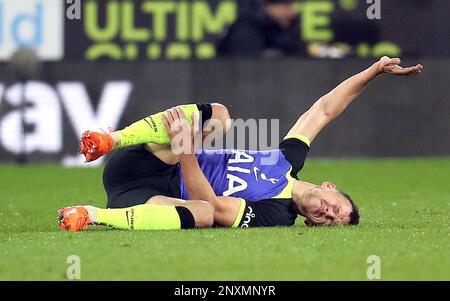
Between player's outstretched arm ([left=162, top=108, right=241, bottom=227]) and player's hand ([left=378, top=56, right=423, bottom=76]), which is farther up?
player's hand ([left=378, top=56, right=423, bottom=76])

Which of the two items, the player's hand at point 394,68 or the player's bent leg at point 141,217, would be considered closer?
the player's bent leg at point 141,217

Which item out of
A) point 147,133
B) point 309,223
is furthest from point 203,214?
point 309,223

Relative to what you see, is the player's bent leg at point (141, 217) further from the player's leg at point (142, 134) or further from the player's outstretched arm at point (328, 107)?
the player's outstretched arm at point (328, 107)

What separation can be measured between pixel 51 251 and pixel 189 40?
535 inches

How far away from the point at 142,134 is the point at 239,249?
1457 mm

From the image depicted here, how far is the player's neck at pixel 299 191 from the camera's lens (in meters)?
9.45

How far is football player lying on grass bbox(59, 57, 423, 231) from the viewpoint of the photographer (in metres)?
9.25

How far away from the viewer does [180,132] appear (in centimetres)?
927

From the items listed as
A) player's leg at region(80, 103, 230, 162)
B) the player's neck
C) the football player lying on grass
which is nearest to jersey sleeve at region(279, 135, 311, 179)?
the football player lying on grass


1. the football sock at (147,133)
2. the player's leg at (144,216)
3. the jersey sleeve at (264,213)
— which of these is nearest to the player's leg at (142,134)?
the football sock at (147,133)

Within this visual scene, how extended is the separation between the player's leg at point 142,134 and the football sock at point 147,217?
0.42m

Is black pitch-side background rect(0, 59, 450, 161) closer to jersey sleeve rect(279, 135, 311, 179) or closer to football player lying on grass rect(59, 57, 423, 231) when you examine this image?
jersey sleeve rect(279, 135, 311, 179)

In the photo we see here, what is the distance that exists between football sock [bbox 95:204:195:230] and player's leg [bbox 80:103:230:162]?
42cm

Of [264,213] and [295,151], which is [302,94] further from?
[264,213]
